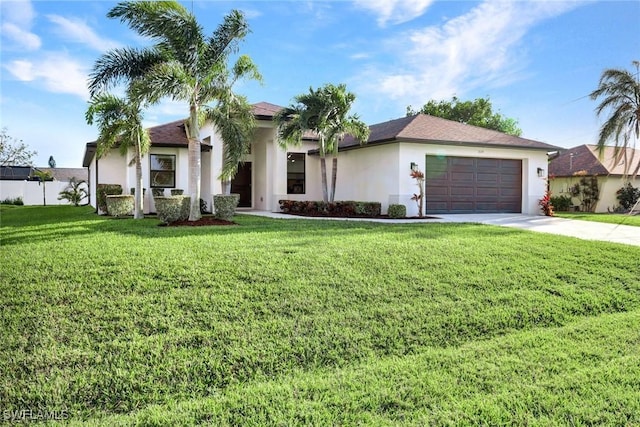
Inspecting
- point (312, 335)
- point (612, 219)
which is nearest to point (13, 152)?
point (312, 335)

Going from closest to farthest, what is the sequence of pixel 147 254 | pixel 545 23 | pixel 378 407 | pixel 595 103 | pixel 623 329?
1. pixel 378 407
2. pixel 623 329
3. pixel 147 254
4. pixel 545 23
5. pixel 595 103

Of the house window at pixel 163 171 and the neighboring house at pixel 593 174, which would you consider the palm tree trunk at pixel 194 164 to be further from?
the neighboring house at pixel 593 174

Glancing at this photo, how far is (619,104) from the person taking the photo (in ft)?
65.8

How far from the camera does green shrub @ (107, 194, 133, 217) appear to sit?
15.6 metres

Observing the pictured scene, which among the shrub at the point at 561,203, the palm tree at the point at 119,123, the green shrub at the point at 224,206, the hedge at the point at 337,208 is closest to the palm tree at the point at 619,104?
the shrub at the point at 561,203

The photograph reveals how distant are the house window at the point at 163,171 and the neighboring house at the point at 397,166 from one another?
4cm

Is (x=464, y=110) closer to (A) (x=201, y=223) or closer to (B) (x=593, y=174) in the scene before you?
(B) (x=593, y=174)

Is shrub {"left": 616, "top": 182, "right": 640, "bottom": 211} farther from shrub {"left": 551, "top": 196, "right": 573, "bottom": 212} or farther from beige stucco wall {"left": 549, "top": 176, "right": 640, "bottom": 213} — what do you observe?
shrub {"left": 551, "top": 196, "right": 573, "bottom": 212}

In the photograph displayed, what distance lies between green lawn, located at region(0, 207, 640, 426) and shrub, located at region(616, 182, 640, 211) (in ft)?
67.1

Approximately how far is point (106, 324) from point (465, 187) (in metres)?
15.8

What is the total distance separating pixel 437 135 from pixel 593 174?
14301 millimetres

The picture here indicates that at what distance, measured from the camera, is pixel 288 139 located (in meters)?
17.2

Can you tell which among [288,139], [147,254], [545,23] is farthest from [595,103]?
[147,254]

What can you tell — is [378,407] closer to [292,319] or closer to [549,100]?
[292,319]
